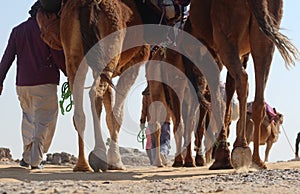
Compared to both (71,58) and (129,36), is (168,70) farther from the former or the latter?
(71,58)

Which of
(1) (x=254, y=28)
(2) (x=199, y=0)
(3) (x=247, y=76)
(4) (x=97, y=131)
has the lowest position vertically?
(4) (x=97, y=131)

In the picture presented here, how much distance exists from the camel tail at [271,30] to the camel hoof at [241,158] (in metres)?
1.09

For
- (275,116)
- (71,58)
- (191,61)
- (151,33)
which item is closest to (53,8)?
(71,58)

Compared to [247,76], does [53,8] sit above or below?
above

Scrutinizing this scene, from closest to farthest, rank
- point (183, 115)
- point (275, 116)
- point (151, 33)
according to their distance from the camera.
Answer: point (151, 33) → point (183, 115) → point (275, 116)

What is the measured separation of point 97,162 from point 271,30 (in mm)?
2562

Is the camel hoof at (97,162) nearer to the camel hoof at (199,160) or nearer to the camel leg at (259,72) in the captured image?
the camel leg at (259,72)

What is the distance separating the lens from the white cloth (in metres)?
9.50

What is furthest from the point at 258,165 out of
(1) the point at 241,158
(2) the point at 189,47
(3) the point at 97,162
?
(2) the point at 189,47

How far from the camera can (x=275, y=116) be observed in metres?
19.6

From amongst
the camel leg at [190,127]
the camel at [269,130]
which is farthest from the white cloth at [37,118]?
the camel at [269,130]

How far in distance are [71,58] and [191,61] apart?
2.40 m

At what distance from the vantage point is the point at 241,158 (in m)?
7.52

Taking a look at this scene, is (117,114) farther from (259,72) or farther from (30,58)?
(259,72)
